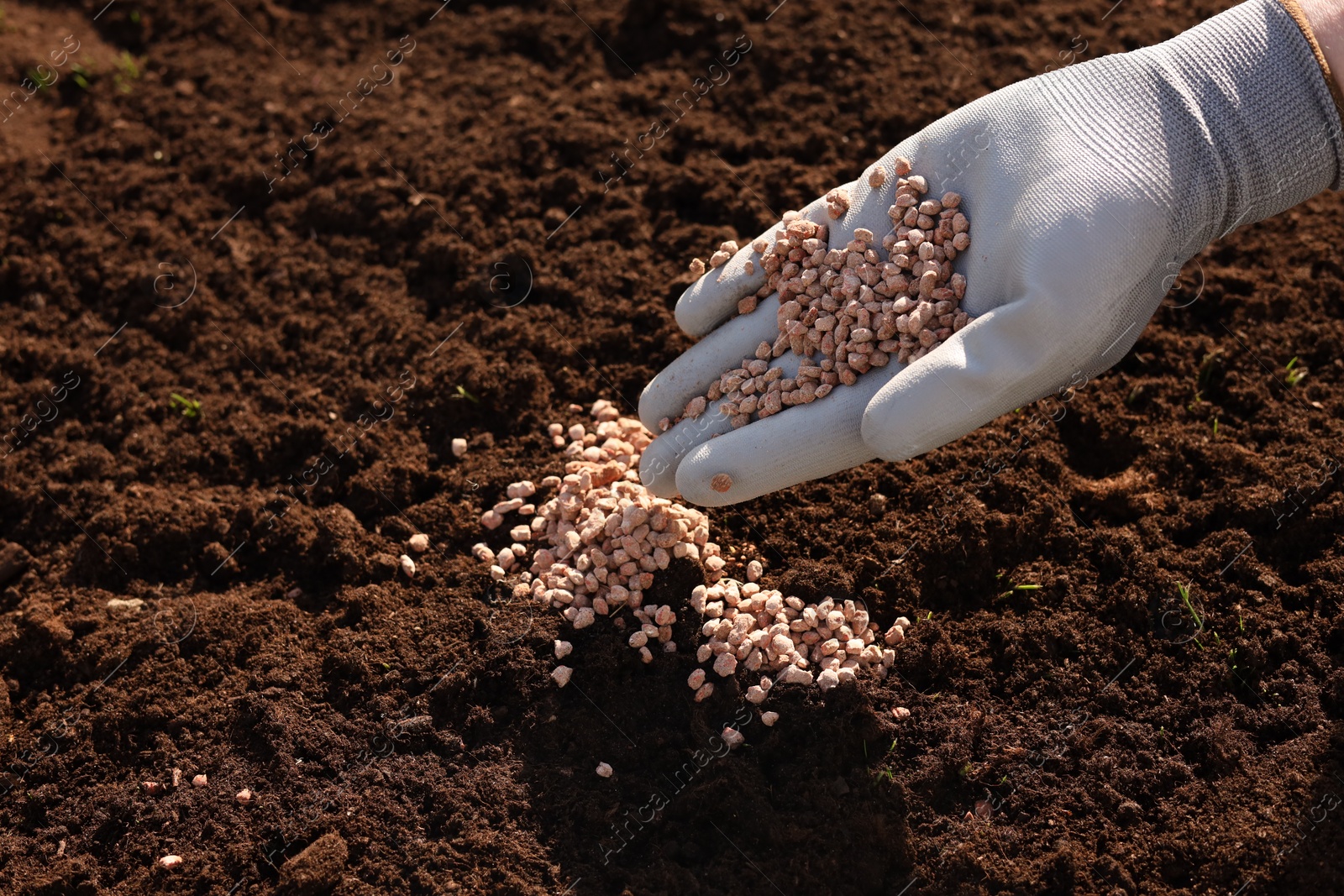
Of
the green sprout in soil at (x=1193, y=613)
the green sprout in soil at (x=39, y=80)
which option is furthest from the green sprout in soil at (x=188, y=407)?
the green sprout in soil at (x=1193, y=613)

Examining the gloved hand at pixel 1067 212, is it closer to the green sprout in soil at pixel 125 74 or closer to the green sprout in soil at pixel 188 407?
the green sprout in soil at pixel 188 407

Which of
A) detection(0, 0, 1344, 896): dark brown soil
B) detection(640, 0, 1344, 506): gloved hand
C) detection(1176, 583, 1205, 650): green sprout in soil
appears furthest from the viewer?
detection(1176, 583, 1205, 650): green sprout in soil

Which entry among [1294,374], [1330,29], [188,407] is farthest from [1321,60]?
[188,407]

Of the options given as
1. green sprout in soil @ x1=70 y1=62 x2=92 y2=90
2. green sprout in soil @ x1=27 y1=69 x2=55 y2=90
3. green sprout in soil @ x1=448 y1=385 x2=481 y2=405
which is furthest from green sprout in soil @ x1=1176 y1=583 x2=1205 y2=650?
green sprout in soil @ x1=27 y1=69 x2=55 y2=90

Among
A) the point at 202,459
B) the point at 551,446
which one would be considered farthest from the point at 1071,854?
the point at 202,459

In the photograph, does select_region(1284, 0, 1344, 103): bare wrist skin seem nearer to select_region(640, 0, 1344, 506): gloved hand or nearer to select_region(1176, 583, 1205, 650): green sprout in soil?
select_region(640, 0, 1344, 506): gloved hand

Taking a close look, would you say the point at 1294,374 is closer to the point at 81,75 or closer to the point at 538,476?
the point at 538,476

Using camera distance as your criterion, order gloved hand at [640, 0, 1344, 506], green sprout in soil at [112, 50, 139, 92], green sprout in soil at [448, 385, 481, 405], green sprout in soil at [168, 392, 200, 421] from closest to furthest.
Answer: gloved hand at [640, 0, 1344, 506] < green sprout in soil at [448, 385, 481, 405] < green sprout in soil at [168, 392, 200, 421] < green sprout in soil at [112, 50, 139, 92]

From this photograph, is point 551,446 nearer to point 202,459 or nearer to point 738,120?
point 202,459

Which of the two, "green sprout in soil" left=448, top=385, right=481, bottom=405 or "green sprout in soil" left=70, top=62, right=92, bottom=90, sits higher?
"green sprout in soil" left=70, top=62, right=92, bottom=90
